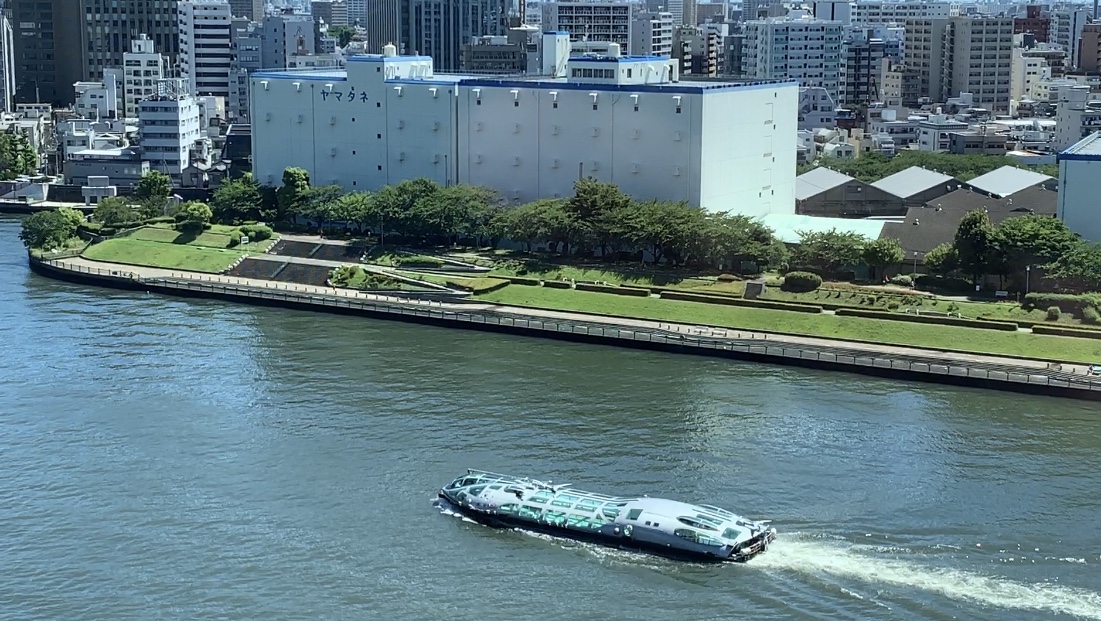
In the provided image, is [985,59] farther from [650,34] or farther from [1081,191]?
[1081,191]

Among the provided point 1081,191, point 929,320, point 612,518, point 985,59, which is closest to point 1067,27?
point 985,59

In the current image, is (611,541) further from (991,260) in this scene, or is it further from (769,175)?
(769,175)

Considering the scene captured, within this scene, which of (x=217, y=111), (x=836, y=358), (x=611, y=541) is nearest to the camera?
(x=611, y=541)

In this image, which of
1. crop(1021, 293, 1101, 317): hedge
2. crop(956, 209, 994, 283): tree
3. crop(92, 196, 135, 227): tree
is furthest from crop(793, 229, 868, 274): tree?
crop(92, 196, 135, 227): tree

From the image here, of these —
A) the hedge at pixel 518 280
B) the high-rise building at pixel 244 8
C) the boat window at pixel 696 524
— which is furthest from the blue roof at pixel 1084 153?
the high-rise building at pixel 244 8

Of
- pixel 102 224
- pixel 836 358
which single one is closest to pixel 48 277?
pixel 102 224
